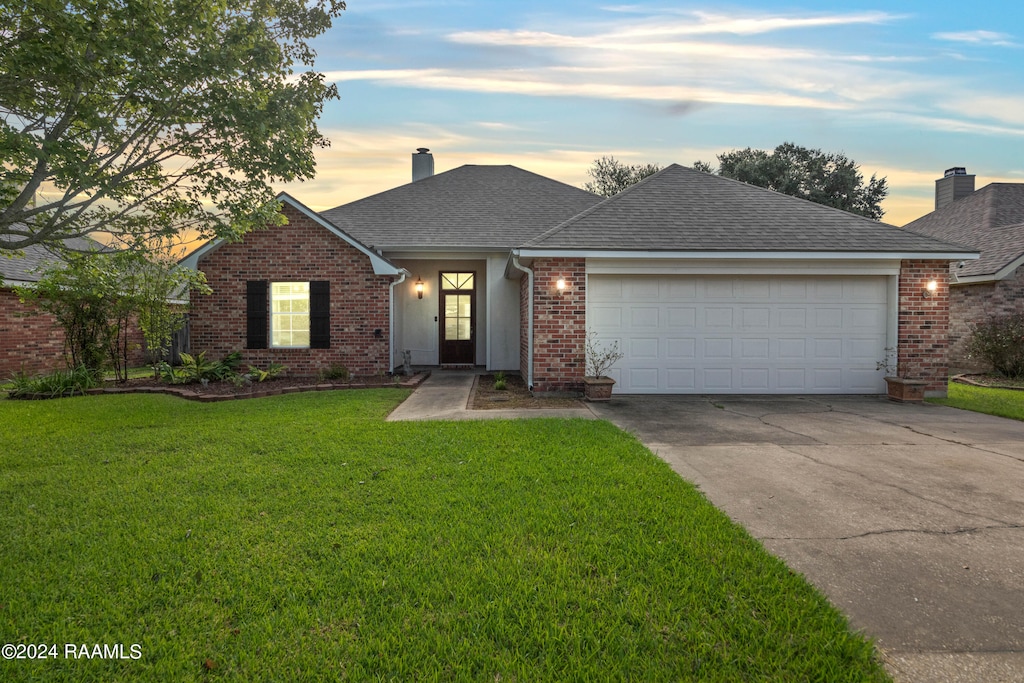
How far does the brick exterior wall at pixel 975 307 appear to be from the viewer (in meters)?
12.5

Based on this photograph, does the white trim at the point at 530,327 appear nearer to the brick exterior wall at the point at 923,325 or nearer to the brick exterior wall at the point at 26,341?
the brick exterior wall at the point at 923,325

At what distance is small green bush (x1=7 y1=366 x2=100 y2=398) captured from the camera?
8625 mm

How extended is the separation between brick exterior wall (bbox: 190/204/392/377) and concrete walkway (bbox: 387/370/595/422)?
2109 millimetres

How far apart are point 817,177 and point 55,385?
34102mm

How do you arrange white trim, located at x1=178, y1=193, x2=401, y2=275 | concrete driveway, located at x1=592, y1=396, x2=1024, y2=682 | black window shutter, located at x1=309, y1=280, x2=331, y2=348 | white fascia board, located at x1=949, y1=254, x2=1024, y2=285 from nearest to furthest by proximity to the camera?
concrete driveway, located at x1=592, y1=396, x2=1024, y2=682 → white trim, located at x1=178, y1=193, x2=401, y2=275 → black window shutter, located at x1=309, y1=280, x2=331, y2=348 → white fascia board, located at x1=949, y1=254, x2=1024, y2=285

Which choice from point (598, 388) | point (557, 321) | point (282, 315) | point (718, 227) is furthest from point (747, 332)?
point (282, 315)

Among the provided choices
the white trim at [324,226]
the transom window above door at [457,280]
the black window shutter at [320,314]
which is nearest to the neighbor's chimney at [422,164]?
the transom window above door at [457,280]

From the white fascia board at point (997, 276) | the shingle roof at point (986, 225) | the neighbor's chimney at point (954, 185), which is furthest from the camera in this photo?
the neighbor's chimney at point (954, 185)

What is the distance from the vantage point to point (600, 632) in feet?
7.46

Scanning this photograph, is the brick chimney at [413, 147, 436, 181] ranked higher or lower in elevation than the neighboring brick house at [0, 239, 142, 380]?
higher

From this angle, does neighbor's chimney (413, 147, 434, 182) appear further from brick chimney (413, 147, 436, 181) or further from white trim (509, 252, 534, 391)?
white trim (509, 252, 534, 391)

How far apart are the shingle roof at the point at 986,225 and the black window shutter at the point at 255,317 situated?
1780 cm

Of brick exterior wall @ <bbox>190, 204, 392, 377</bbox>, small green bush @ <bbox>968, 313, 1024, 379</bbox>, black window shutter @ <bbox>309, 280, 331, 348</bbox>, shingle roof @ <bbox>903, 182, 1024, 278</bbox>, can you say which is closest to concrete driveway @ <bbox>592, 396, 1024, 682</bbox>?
small green bush @ <bbox>968, 313, 1024, 379</bbox>

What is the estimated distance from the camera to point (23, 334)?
11.4 meters
